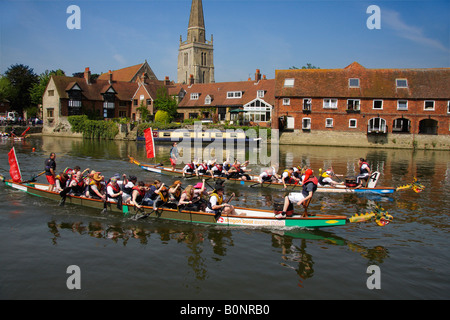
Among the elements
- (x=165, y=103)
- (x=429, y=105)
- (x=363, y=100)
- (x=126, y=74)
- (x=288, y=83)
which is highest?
(x=126, y=74)

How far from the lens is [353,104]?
159 ft

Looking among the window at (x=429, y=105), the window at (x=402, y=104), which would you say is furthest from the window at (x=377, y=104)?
the window at (x=429, y=105)

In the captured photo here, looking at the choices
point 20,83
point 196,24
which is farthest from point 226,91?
point 20,83

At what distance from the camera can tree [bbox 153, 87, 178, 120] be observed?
62866mm

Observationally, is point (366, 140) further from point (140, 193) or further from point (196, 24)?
point (196, 24)

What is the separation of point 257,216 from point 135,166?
60.3 feet

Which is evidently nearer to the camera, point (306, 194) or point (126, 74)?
point (306, 194)

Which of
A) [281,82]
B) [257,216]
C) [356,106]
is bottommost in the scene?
[257,216]

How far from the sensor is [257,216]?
13.5 m

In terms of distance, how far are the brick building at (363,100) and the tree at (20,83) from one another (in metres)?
54.9

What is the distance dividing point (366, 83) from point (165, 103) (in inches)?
1321
